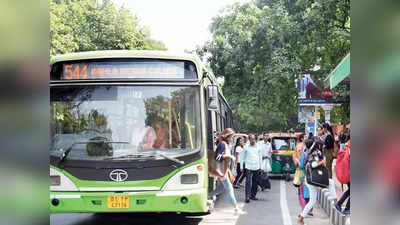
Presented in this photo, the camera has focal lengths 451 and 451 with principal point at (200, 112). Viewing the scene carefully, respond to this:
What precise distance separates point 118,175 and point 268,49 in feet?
53.2

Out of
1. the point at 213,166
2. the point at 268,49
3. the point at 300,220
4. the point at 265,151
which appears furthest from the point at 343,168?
the point at 268,49

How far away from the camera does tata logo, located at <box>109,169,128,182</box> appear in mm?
6586

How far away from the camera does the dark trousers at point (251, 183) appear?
37.4 feet

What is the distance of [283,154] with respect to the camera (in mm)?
17453

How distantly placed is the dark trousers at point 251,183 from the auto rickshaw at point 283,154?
5745mm

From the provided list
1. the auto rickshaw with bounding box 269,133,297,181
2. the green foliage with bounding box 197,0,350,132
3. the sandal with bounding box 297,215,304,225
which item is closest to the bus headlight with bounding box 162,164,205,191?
the sandal with bounding box 297,215,304,225

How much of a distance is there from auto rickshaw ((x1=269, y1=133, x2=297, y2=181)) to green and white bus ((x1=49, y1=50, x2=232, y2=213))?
35.8 feet

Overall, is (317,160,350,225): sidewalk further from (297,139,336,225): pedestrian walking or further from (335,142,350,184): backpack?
(335,142,350,184): backpack

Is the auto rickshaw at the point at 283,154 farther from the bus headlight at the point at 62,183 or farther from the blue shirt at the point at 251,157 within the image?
the bus headlight at the point at 62,183

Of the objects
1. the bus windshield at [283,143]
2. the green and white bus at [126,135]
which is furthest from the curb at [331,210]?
the bus windshield at [283,143]

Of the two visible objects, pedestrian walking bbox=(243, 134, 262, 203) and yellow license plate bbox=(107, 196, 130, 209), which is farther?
pedestrian walking bbox=(243, 134, 262, 203)
